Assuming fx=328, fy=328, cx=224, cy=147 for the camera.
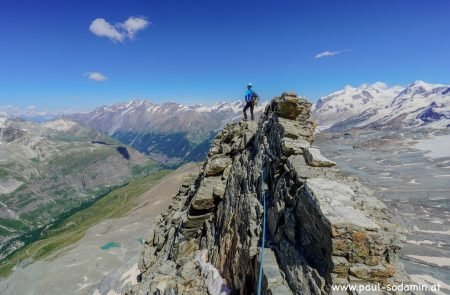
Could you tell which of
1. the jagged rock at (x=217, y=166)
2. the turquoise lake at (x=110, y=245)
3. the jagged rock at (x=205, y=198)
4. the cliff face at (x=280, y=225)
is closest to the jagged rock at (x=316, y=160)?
the cliff face at (x=280, y=225)

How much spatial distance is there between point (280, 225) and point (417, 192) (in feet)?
336

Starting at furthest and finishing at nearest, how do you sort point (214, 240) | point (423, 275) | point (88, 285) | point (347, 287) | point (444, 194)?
1. point (88, 285)
2. point (444, 194)
3. point (423, 275)
4. point (214, 240)
5. point (347, 287)

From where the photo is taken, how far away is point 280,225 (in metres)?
21.7

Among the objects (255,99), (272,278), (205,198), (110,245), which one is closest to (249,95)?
(255,99)

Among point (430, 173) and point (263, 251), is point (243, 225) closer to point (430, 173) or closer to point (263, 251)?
point (263, 251)

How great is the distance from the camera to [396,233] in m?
17.5

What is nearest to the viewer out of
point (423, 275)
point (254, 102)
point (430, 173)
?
point (254, 102)

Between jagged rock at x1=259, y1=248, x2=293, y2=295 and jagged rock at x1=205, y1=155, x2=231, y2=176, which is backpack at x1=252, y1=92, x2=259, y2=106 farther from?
jagged rock at x1=259, y1=248, x2=293, y2=295

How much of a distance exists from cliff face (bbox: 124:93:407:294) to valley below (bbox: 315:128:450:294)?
511cm

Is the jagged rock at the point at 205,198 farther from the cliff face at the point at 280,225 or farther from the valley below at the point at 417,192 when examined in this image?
the valley below at the point at 417,192

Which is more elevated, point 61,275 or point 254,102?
point 254,102

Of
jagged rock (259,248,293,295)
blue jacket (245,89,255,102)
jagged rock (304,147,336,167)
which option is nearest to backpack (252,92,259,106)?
blue jacket (245,89,255,102)

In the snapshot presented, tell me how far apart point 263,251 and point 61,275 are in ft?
394

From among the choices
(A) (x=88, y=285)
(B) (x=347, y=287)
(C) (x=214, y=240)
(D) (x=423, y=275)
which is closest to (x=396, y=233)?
(B) (x=347, y=287)
